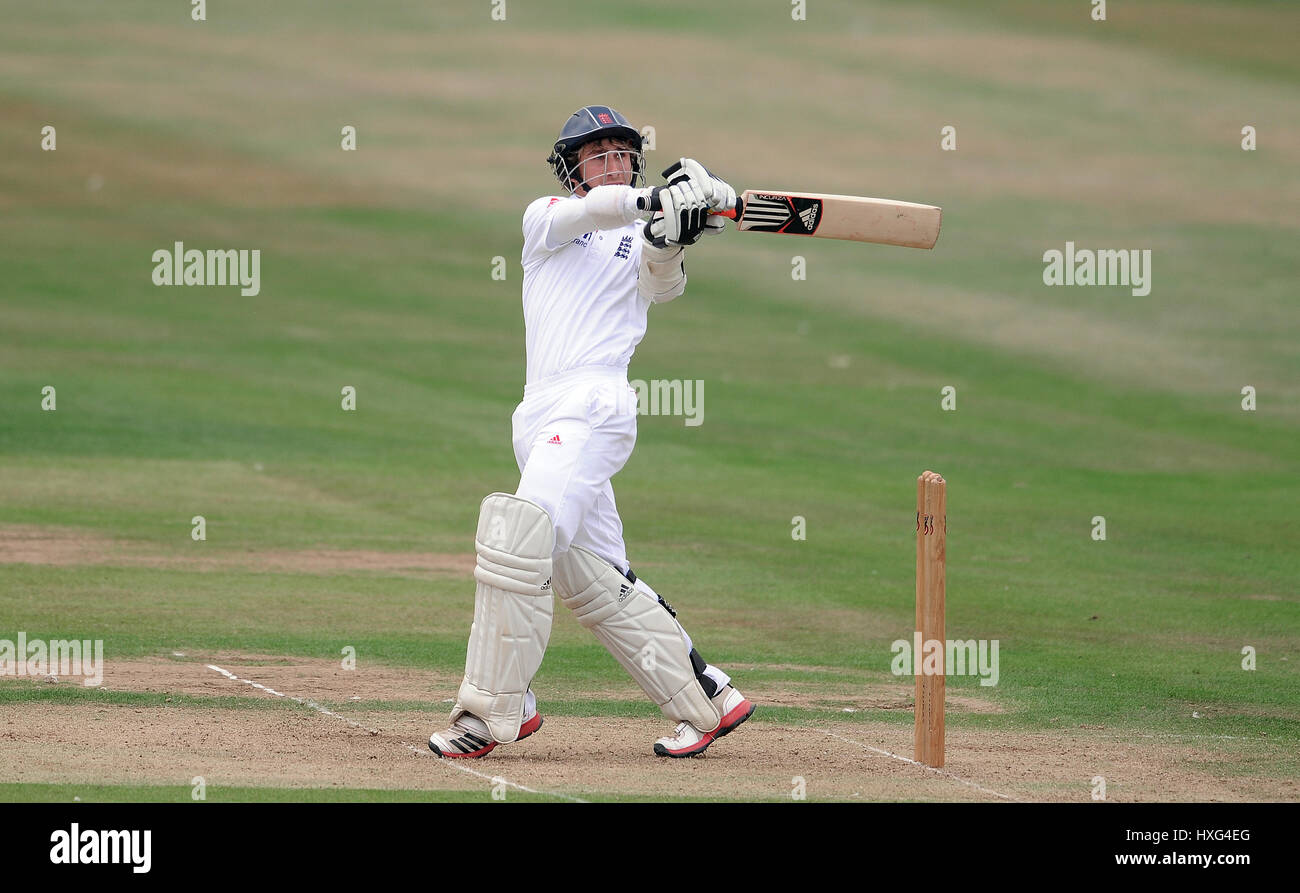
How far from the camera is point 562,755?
7.63m

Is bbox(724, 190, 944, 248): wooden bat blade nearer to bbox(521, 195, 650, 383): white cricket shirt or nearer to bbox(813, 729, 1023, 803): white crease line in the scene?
bbox(521, 195, 650, 383): white cricket shirt

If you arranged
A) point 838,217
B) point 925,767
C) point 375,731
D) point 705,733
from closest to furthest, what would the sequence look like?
point 925,767 < point 838,217 < point 705,733 < point 375,731

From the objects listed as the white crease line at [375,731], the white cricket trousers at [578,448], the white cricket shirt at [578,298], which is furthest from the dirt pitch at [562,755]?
the white cricket shirt at [578,298]

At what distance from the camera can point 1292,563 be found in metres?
13.8

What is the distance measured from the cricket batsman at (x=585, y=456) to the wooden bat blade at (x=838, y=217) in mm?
189

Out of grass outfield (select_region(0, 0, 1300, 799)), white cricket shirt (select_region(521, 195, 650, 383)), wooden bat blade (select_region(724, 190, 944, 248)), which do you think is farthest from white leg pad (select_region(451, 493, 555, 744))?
wooden bat blade (select_region(724, 190, 944, 248))

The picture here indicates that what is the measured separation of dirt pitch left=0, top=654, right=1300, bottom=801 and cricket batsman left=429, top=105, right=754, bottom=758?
A: 0.91 ft

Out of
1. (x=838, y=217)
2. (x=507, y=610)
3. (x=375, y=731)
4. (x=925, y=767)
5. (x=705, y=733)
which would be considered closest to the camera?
(x=507, y=610)

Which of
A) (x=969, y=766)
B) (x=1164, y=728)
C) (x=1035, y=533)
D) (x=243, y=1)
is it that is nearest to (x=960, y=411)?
(x=1035, y=533)

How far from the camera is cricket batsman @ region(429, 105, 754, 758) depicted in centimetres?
725

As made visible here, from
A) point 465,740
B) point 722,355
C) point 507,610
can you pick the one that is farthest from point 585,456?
point 722,355

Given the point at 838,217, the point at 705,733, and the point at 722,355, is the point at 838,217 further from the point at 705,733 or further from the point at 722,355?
the point at 722,355

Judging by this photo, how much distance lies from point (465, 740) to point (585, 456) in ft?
4.35

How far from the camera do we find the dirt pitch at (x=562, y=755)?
22.4 feet
